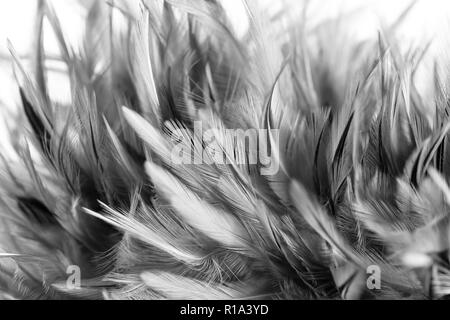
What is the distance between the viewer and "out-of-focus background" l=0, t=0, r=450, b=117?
75cm

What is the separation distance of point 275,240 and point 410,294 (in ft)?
0.57

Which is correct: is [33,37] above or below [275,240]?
above

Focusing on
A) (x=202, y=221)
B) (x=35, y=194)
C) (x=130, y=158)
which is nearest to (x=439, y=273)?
(x=202, y=221)

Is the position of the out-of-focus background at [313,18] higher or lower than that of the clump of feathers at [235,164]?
higher

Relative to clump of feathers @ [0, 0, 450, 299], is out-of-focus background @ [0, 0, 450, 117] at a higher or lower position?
higher

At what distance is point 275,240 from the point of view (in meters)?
0.71

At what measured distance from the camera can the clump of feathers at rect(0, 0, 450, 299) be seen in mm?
710

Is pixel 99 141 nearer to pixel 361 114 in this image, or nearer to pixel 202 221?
pixel 202 221

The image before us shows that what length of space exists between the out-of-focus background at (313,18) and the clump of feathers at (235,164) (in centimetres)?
2

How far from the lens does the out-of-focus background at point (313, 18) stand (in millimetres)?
754

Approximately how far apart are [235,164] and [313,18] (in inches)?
8.3

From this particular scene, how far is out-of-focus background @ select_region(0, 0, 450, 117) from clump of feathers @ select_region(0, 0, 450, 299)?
0.02 m
